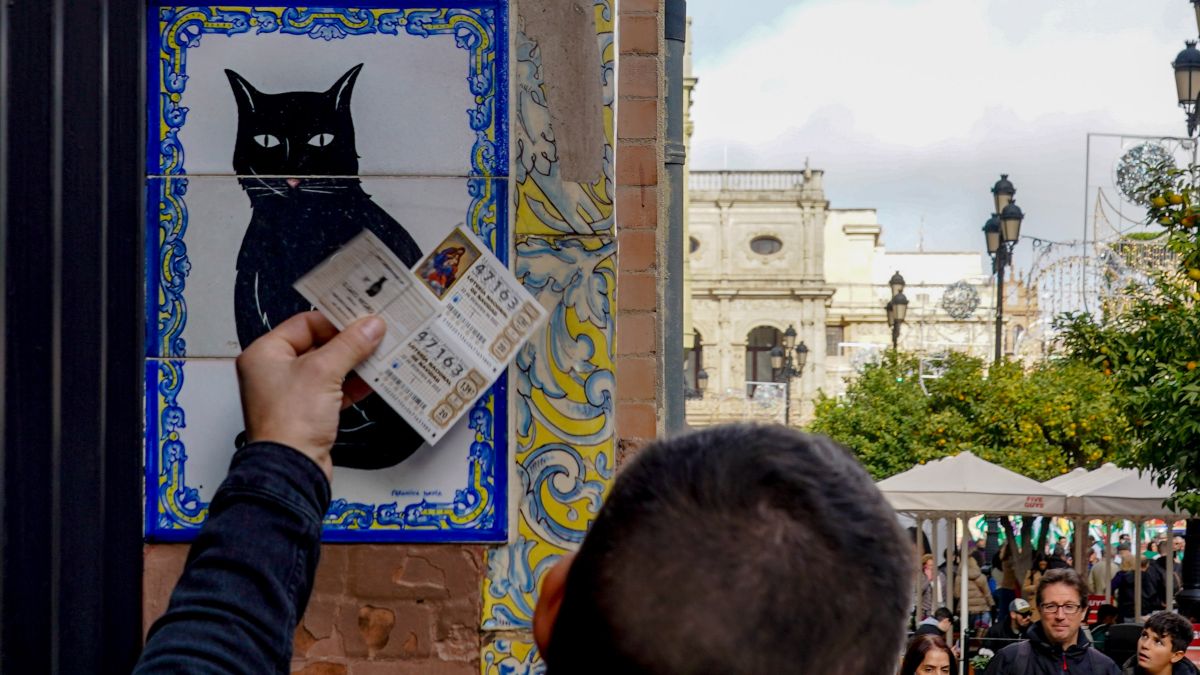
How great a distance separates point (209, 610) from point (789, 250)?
8190 cm

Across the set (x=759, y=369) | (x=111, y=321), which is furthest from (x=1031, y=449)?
(x=759, y=369)

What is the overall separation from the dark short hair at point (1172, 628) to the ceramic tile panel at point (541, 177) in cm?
666

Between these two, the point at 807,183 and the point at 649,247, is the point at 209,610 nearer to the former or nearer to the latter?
the point at 649,247

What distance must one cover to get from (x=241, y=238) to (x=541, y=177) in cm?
58

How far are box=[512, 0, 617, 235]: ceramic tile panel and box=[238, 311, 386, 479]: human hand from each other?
5.44ft

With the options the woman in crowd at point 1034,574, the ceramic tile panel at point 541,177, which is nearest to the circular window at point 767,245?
the woman in crowd at point 1034,574

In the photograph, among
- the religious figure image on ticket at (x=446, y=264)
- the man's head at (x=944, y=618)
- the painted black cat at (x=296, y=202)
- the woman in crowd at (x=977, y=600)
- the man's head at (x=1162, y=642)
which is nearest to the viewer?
the religious figure image on ticket at (x=446, y=264)

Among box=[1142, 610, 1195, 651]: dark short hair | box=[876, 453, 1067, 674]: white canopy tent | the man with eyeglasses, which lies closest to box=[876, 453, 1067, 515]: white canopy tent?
box=[876, 453, 1067, 674]: white canopy tent

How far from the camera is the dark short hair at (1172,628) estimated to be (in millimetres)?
8758

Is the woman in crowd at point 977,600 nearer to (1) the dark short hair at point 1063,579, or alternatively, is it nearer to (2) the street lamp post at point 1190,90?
(2) the street lamp post at point 1190,90

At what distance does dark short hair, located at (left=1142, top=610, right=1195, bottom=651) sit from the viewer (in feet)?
28.7

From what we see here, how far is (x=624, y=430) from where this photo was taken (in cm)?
419

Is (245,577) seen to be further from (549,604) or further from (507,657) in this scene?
(507,657)

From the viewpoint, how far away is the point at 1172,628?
→ 877cm
